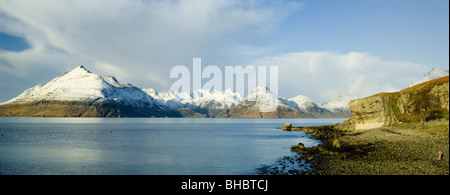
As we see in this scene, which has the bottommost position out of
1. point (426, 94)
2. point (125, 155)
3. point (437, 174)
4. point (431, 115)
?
point (125, 155)

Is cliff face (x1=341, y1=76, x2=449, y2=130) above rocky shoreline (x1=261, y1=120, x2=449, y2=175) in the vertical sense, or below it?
above

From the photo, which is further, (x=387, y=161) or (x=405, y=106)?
(x=405, y=106)

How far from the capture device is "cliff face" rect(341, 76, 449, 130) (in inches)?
2250

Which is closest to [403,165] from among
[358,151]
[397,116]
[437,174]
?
[437,174]

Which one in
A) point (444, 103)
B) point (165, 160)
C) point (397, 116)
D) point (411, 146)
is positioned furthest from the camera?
point (397, 116)

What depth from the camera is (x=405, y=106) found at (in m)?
66.3

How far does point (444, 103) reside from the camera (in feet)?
186

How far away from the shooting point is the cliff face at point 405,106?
2250 inches

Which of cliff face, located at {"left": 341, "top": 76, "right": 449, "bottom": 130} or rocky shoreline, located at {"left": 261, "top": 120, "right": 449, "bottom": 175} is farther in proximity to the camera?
cliff face, located at {"left": 341, "top": 76, "right": 449, "bottom": 130}

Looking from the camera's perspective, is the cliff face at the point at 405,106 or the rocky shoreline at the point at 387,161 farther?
the cliff face at the point at 405,106

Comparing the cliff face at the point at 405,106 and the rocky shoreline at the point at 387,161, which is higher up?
the cliff face at the point at 405,106

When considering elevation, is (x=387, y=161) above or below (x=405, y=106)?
below
